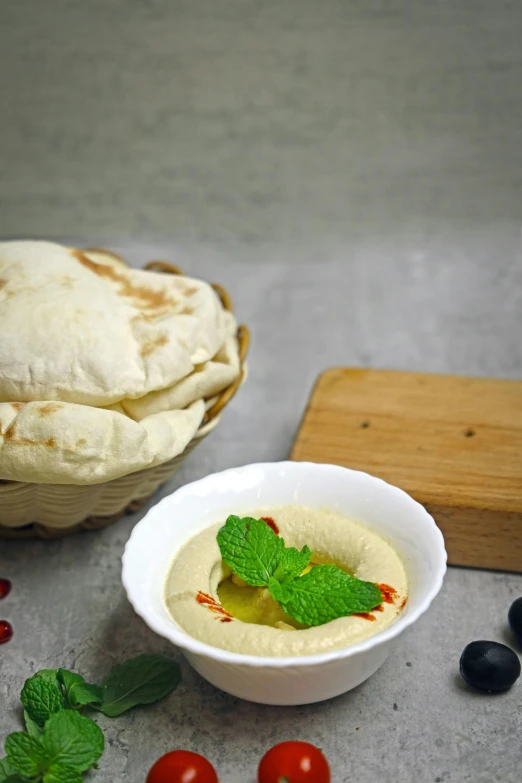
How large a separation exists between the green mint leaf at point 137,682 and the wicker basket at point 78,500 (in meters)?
0.45

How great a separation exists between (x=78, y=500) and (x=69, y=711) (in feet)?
1.99

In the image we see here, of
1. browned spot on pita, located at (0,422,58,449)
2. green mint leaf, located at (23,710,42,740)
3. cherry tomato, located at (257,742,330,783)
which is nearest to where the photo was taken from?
cherry tomato, located at (257,742,330,783)

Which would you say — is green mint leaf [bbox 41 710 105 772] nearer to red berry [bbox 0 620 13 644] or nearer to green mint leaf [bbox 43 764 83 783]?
green mint leaf [bbox 43 764 83 783]

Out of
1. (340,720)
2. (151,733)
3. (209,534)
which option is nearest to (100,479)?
(209,534)

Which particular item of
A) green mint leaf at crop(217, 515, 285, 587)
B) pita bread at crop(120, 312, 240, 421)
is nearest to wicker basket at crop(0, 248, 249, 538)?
pita bread at crop(120, 312, 240, 421)

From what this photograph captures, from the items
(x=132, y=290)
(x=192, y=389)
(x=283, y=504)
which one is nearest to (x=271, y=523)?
(x=283, y=504)

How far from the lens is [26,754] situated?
169cm

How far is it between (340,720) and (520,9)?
3.13m

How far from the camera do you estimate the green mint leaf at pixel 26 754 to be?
1.68m

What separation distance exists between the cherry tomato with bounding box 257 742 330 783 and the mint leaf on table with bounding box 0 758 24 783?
48 centimetres

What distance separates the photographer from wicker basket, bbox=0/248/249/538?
7.16 ft

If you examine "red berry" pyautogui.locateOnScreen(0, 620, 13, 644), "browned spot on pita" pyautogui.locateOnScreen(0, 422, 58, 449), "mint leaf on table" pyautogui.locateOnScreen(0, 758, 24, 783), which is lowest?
"red berry" pyautogui.locateOnScreen(0, 620, 13, 644)

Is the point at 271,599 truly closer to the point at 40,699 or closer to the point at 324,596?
the point at 324,596

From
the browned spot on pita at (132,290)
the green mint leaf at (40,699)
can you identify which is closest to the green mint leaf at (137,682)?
the green mint leaf at (40,699)
